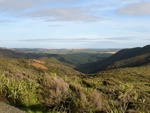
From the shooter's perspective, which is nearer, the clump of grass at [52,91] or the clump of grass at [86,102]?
the clump of grass at [86,102]

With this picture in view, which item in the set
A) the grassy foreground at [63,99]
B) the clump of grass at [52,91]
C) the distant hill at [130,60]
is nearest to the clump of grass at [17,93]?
the grassy foreground at [63,99]

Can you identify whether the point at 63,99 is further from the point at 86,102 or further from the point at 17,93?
the point at 17,93

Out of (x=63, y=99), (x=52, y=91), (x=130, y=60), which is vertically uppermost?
(x=52, y=91)

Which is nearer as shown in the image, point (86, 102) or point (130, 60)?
point (86, 102)

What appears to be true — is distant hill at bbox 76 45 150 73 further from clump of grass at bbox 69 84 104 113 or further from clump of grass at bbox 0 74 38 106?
clump of grass at bbox 69 84 104 113

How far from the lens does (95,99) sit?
37.0 ft

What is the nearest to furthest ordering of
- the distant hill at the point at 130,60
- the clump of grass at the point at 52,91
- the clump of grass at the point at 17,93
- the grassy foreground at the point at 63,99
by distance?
the grassy foreground at the point at 63,99
the clump of grass at the point at 52,91
the clump of grass at the point at 17,93
the distant hill at the point at 130,60

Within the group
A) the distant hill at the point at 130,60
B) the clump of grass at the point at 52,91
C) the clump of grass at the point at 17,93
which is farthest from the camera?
the distant hill at the point at 130,60

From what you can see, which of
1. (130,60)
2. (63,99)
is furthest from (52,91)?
(130,60)

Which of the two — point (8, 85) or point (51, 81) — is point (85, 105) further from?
point (8, 85)

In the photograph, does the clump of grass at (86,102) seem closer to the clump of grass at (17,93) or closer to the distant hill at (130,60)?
the clump of grass at (17,93)

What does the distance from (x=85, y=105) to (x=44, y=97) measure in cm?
205

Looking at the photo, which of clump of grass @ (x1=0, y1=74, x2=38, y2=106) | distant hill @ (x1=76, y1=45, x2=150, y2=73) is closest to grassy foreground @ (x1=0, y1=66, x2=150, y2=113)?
clump of grass @ (x1=0, y1=74, x2=38, y2=106)

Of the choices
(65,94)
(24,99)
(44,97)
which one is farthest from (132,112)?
(24,99)
